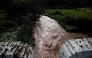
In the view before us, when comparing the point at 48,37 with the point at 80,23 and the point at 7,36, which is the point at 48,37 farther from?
the point at 80,23

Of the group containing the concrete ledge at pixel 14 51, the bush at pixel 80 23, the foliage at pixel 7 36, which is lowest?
the bush at pixel 80 23

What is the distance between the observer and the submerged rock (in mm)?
14227

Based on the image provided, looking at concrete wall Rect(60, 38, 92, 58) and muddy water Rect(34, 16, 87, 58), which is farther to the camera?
muddy water Rect(34, 16, 87, 58)

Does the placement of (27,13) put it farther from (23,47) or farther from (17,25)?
(23,47)

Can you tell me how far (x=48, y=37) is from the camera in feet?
56.9

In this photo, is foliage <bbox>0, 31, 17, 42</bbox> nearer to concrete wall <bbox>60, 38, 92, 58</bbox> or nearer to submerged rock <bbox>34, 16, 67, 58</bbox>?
submerged rock <bbox>34, 16, 67, 58</bbox>

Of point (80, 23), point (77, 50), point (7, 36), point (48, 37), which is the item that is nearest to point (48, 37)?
point (48, 37)

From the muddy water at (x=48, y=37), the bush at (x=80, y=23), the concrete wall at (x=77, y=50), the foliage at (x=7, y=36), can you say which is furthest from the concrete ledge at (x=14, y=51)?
the bush at (x=80, y=23)

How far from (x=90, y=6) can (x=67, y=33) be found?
630 inches

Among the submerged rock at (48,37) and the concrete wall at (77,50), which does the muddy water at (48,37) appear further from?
the concrete wall at (77,50)

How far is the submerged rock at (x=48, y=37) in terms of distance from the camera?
1423 cm

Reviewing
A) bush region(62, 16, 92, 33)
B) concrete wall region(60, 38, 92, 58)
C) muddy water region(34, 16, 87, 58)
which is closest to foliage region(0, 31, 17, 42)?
muddy water region(34, 16, 87, 58)

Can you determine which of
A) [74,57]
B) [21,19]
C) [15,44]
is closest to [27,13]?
[21,19]

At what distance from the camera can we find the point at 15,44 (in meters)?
8.34
